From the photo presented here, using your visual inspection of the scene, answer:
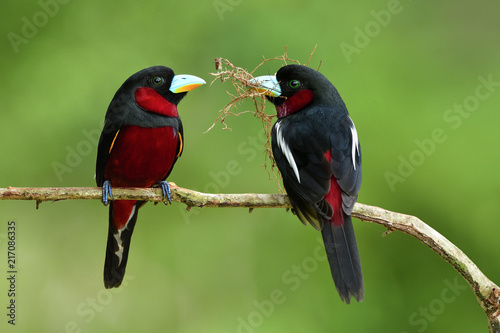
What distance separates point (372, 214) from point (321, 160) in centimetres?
40

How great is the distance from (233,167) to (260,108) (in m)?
1.75

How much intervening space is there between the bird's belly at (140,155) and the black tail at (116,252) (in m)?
0.35

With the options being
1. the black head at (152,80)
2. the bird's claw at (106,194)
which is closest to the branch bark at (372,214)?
the bird's claw at (106,194)

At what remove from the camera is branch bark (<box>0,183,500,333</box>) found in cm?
326

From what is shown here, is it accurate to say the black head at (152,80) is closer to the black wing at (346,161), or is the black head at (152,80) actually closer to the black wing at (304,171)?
the black wing at (304,171)

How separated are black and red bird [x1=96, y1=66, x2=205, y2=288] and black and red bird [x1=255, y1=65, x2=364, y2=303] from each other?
56 centimetres

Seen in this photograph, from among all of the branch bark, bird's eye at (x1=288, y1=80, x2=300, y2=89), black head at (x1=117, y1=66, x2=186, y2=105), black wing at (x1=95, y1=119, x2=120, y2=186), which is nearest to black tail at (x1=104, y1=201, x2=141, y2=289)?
black wing at (x1=95, y1=119, x2=120, y2=186)

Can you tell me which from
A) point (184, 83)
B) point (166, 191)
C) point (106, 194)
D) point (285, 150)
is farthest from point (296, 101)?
point (106, 194)

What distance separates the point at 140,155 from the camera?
382cm

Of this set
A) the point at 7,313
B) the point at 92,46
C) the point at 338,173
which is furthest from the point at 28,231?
the point at 338,173

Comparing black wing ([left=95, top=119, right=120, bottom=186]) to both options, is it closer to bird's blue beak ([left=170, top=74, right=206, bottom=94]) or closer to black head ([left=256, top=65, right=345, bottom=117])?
bird's blue beak ([left=170, top=74, right=206, bottom=94])

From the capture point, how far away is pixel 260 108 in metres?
4.24

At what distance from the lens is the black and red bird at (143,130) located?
12.5 feet

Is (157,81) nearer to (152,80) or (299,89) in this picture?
(152,80)
